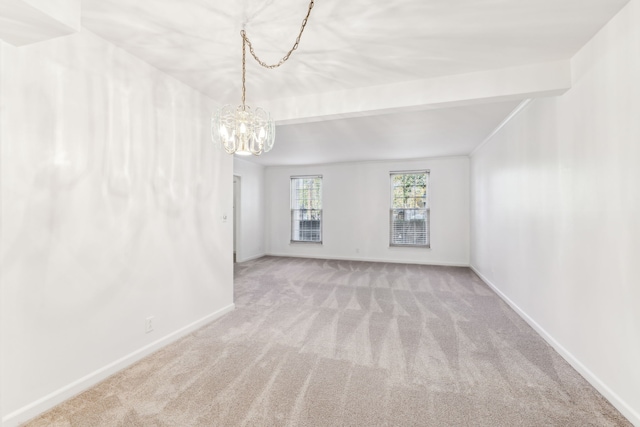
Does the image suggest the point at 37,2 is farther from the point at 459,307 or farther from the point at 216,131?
the point at 459,307

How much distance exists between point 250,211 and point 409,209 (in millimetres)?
3992

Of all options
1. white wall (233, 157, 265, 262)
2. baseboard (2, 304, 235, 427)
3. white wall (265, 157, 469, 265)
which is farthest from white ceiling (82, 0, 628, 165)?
white wall (233, 157, 265, 262)

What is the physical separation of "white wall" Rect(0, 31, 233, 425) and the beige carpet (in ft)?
0.93

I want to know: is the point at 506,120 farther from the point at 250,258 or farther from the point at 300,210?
the point at 250,258

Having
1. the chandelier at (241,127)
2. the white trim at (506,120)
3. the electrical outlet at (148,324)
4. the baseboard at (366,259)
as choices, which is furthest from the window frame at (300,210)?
the chandelier at (241,127)

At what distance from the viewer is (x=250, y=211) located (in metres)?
7.39

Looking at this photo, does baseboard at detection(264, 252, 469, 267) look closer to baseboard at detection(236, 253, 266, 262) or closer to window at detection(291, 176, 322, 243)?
baseboard at detection(236, 253, 266, 262)

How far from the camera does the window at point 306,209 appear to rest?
25.3 feet

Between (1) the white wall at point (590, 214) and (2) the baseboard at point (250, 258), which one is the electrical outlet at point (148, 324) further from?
(2) the baseboard at point (250, 258)

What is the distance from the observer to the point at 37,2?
1303 millimetres

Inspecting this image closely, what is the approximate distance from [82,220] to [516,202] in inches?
174

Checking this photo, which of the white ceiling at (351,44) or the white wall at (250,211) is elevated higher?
the white ceiling at (351,44)

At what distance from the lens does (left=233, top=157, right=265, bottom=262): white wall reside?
6.98 m

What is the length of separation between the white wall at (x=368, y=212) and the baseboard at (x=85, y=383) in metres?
4.89
